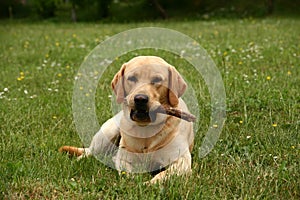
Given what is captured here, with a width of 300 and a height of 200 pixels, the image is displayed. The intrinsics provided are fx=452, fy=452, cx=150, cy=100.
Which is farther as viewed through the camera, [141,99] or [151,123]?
[151,123]

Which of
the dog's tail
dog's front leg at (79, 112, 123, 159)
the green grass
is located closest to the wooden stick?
the green grass

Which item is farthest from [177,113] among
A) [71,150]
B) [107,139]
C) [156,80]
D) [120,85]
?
[71,150]

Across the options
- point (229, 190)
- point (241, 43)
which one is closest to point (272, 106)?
point (229, 190)

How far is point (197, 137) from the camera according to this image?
4.88 metres

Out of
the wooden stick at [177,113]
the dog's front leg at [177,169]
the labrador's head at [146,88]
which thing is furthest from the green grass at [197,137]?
the labrador's head at [146,88]

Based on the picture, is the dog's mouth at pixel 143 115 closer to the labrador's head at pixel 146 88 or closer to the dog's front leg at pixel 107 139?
the labrador's head at pixel 146 88

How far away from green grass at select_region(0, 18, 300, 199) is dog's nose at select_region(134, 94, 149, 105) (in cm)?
61

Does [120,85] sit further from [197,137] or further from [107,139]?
[197,137]

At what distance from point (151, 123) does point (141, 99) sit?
0.37 meters

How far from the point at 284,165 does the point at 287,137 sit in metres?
0.87

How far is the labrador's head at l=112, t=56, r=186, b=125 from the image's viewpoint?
3.74 meters

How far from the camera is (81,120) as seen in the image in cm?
540

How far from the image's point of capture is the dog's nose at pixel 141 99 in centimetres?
365

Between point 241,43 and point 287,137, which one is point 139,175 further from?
point 241,43
